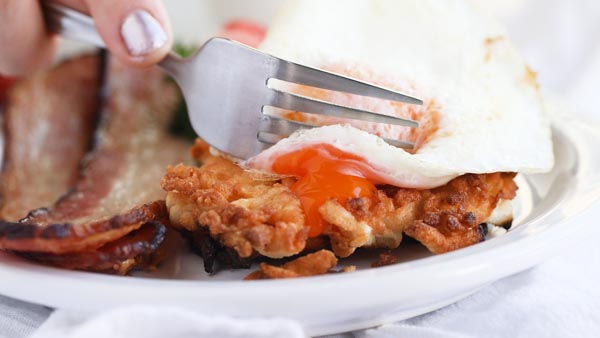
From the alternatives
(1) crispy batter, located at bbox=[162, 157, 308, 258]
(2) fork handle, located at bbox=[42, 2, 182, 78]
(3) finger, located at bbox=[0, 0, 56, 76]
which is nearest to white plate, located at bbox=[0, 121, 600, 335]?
(1) crispy batter, located at bbox=[162, 157, 308, 258]

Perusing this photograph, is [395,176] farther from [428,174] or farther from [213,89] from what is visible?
[213,89]

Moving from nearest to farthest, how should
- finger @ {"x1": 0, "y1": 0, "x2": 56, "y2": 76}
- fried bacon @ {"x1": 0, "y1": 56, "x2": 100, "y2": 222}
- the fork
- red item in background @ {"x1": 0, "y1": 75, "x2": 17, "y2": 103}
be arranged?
the fork → finger @ {"x1": 0, "y1": 0, "x2": 56, "y2": 76} → fried bacon @ {"x1": 0, "y1": 56, "x2": 100, "y2": 222} → red item in background @ {"x1": 0, "y1": 75, "x2": 17, "y2": 103}

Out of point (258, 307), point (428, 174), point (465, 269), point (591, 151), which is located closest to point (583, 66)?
point (591, 151)

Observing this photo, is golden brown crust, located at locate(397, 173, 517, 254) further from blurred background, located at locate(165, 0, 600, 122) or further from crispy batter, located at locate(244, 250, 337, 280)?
blurred background, located at locate(165, 0, 600, 122)

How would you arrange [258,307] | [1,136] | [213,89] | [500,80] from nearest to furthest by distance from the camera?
[258,307], [213,89], [500,80], [1,136]

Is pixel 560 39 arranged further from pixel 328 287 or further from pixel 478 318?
pixel 328 287
